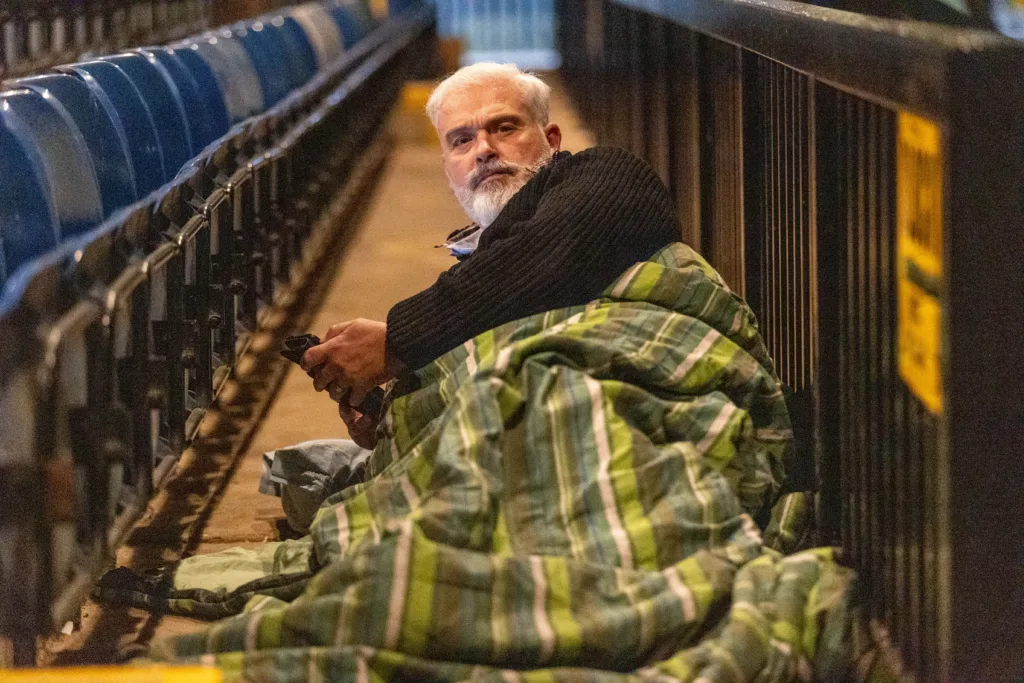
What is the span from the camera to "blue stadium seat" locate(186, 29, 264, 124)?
497 cm

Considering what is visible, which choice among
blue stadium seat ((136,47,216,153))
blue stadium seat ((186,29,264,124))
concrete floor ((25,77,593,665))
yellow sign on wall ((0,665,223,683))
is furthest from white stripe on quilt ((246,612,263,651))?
blue stadium seat ((186,29,264,124))

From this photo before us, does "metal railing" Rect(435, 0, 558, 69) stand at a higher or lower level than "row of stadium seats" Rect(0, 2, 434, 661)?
lower

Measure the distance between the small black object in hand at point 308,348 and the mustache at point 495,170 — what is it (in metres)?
0.48

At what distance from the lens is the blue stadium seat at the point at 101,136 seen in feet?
10.7

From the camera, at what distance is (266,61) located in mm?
6211

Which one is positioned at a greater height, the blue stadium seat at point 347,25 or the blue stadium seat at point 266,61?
the blue stadium seat at point 266,61

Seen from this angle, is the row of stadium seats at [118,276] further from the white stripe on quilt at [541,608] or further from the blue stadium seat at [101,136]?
the white stripe on quilt at [541,608]

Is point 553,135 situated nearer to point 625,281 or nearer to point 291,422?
point 625,281

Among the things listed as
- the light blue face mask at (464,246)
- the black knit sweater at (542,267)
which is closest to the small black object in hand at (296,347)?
the black knit sweater at (542,267)

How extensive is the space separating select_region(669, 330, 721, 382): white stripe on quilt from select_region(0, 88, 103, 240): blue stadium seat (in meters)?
1.15

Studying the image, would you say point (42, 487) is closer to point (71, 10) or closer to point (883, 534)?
point (883, 534)

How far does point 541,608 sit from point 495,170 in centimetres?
133

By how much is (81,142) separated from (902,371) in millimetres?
1753

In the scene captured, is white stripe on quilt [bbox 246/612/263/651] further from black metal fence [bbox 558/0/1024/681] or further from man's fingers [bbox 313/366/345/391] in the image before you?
black metal fence [bbox 558/0/1024/681]
